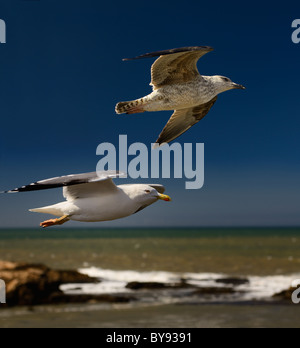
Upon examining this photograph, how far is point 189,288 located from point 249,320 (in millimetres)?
3795

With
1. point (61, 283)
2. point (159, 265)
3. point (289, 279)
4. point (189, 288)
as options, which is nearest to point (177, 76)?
point (61, 283)

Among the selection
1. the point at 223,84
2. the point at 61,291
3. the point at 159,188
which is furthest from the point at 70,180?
the point at 61,291

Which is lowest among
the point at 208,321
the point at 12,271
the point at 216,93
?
the point at 208,321

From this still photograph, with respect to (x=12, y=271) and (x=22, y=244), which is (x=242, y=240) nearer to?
(x=22, y=244)

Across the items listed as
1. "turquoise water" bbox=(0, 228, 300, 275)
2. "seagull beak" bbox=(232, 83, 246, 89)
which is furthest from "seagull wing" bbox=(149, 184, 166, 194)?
"turquoise water" bbox=(0, 228, 300, 275)

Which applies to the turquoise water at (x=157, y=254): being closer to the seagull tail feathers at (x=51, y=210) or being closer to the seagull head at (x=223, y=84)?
the seagull head at (x=223, y=84)

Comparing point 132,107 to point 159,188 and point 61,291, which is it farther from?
point 61,291

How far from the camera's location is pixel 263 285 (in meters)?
15.5

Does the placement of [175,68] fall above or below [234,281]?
above

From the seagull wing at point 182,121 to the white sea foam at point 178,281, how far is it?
25.5ft

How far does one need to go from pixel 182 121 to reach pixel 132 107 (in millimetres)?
801

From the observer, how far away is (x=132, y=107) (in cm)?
480

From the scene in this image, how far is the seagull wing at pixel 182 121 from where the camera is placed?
210 inches

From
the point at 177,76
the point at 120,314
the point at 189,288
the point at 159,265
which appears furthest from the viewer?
the point at 159,265
